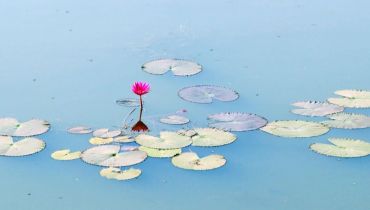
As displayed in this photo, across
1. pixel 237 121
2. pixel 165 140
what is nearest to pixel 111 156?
pixel 165 140

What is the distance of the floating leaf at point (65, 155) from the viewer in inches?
105

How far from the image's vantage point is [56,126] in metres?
2.88

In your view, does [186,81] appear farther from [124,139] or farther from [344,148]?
[344,148]

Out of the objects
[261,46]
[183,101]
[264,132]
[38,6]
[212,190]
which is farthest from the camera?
[38,6]

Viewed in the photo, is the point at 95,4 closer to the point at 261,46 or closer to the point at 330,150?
the point at 261,46

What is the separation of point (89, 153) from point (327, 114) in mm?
1019

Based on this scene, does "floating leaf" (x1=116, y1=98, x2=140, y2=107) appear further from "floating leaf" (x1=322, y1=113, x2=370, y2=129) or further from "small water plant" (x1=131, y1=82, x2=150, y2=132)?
"floating leaf" (x1=322, y1=113, x2=370, y2=129)

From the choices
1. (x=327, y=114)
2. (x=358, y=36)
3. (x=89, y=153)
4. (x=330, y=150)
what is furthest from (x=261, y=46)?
(x=89, y=153)

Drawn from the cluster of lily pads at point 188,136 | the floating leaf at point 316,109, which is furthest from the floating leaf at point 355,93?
the floating leaf at point 316,109

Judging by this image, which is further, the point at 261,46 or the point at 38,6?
the point at 38,6

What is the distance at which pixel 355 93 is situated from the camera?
3.10m

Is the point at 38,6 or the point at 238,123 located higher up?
the point at 38,6

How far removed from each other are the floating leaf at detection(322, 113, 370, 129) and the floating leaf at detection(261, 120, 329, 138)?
56 mm

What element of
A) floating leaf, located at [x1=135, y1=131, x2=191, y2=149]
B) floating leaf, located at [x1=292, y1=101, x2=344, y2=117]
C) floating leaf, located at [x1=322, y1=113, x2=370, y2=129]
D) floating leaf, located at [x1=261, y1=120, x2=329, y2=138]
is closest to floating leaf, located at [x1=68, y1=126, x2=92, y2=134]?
floating leaf, located at [x1=135, y1=131, x2=191, y2=149]
